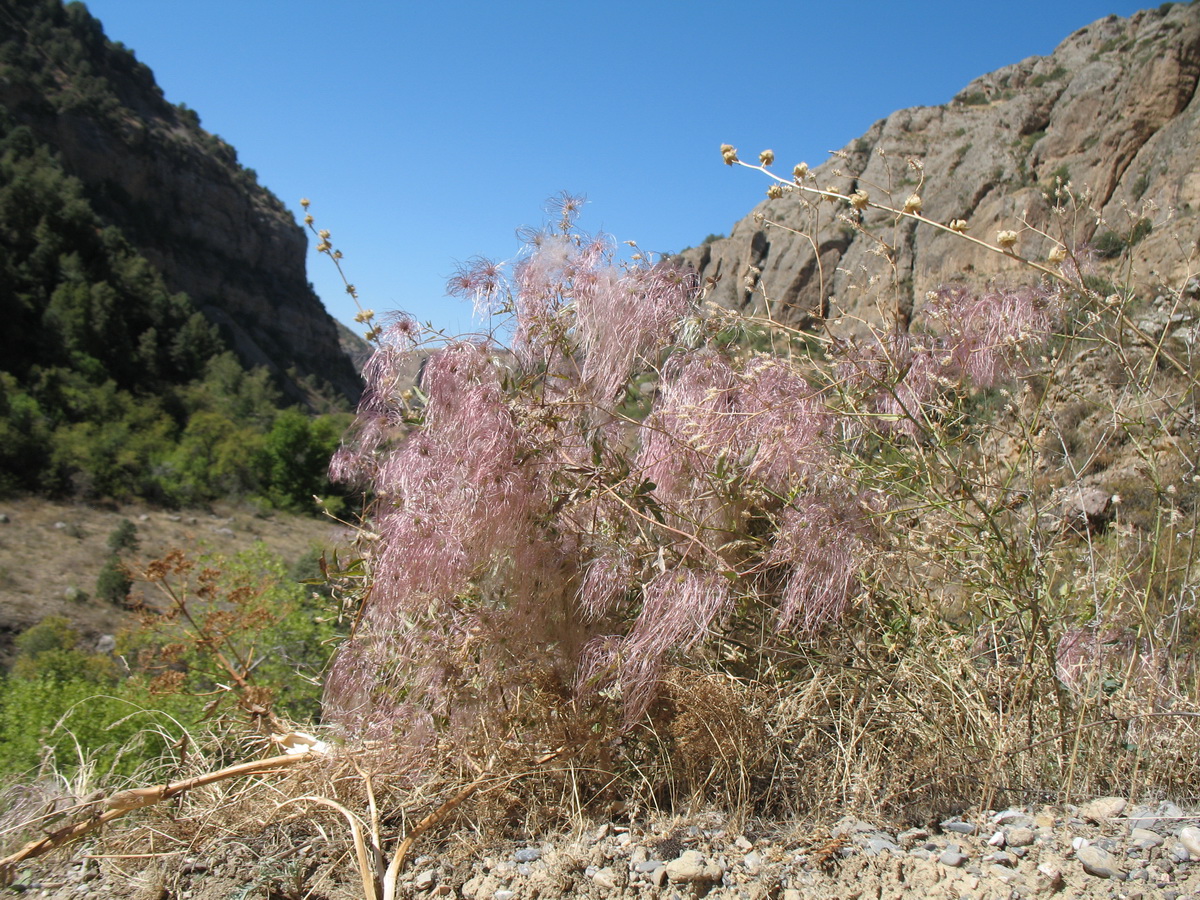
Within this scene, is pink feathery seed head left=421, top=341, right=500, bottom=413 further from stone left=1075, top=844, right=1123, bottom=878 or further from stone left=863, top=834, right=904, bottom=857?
stone left=1075, top=844, right=1123, bottom=878

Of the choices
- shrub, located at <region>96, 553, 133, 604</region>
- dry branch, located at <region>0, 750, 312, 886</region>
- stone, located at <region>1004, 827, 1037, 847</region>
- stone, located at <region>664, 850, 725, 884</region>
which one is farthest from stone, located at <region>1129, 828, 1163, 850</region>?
shrub, located at <region>96, 553, 133, 604</region>

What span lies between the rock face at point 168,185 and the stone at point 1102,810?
168 ft

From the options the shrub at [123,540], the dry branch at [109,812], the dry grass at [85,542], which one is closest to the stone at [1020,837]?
the dry branch at [109,812]

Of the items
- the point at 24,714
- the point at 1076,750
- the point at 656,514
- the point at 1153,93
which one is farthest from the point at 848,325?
the point at 1153,93

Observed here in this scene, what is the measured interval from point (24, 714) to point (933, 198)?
Result: 1198 inches

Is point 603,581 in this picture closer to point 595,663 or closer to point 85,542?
point 595,663

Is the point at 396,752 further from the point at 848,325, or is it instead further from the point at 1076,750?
the point at 848,325

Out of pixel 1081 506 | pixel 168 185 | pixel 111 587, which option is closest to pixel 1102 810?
pixel 1081 506

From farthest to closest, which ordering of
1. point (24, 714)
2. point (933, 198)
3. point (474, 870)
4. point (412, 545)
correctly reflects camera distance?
1. point (933, 198)
2. point (24, 714)
3. point (412, 545)
4. point (474, 870)

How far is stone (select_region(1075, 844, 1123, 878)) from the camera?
1569 millimetres

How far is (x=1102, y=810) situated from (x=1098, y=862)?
0.95 ft

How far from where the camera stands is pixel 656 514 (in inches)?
87.0

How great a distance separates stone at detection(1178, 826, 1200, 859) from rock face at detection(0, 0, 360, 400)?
51503 mm

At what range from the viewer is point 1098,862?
159 cm
